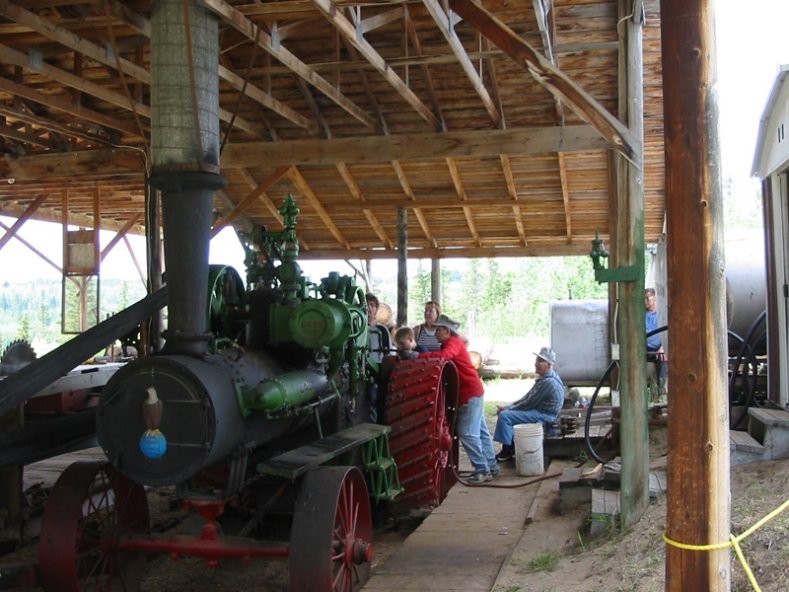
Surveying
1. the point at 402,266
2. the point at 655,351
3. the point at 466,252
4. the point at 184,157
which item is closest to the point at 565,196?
the point at 402,266

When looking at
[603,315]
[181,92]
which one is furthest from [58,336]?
[181,92]

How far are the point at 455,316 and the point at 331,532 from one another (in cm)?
2455

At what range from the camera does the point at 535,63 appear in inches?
185

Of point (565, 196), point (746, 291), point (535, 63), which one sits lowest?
point (746, 291)

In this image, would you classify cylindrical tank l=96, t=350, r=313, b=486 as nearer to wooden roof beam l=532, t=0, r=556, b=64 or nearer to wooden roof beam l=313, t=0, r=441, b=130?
wooden roof beam l=313, t=0, r=441, b=130

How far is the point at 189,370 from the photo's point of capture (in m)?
4.03

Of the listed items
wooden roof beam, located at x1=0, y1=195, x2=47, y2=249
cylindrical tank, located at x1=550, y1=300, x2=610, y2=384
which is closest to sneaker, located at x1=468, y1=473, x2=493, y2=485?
cylindrical tank, located at x1=550, y1=300, x2=610, y2=384

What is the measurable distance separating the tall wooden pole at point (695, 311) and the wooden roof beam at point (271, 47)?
2792mm

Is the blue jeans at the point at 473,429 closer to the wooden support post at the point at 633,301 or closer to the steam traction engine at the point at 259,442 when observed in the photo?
the steam traction engine at the point at 259,442

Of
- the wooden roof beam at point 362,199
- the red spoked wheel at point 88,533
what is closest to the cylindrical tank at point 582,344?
the wooden roof beam at point 362,199

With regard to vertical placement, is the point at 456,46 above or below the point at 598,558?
above

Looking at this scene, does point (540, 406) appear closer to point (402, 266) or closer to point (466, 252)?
point (402, 266)

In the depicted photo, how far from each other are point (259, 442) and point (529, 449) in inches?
141

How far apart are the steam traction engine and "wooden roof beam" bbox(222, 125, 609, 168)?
12.8 feet
